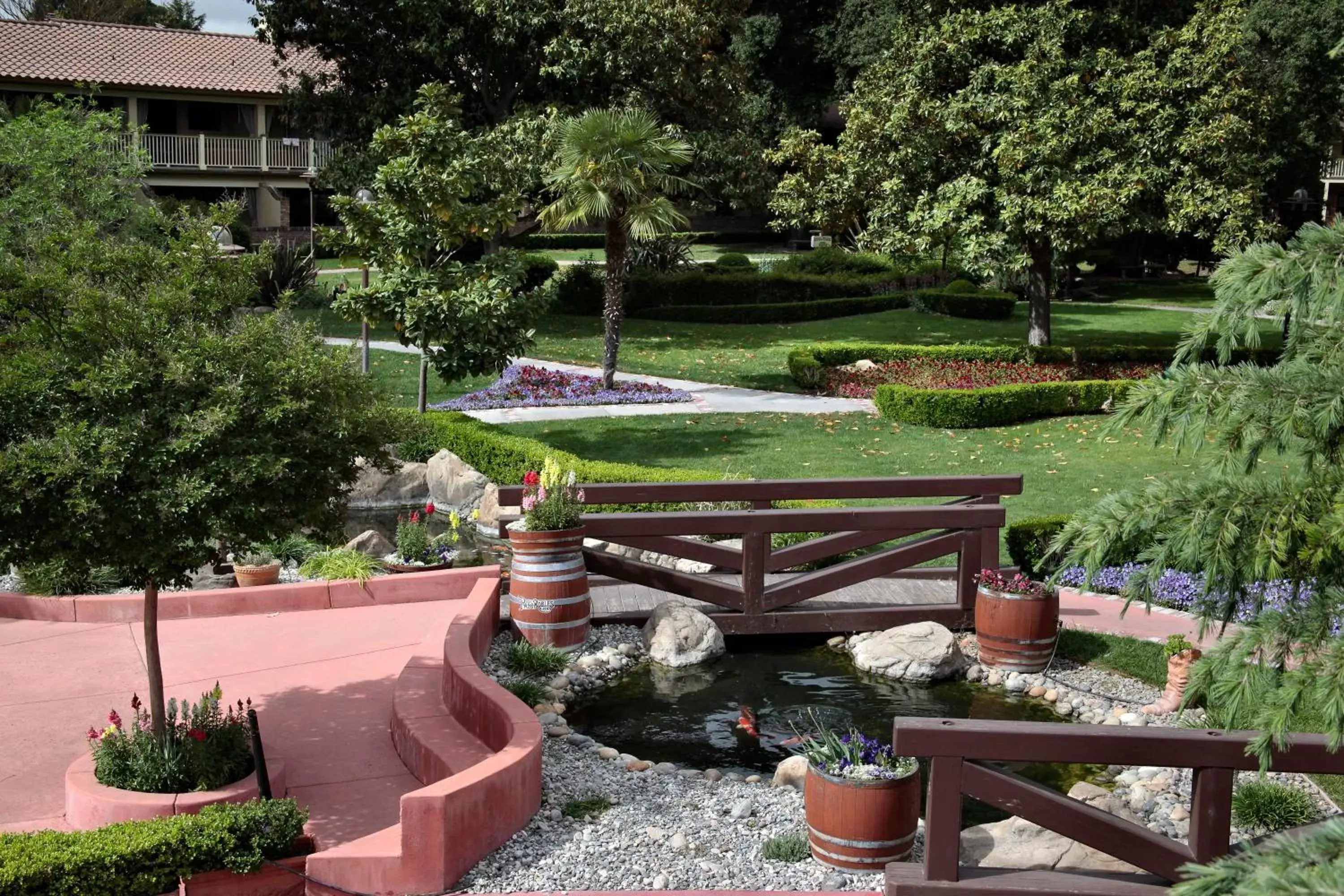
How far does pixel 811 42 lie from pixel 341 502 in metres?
42.2

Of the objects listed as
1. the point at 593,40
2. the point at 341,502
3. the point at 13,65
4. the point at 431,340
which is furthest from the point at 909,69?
the point at 13,65

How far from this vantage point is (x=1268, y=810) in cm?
693

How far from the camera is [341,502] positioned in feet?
23.4

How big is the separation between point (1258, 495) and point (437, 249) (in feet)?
44.1

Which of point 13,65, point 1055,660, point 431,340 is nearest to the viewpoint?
point 1055,660

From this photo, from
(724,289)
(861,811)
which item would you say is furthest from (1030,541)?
(724,289)

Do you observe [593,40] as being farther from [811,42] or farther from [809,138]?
[811,42]

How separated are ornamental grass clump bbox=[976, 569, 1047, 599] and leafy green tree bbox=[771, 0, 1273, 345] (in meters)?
12.2

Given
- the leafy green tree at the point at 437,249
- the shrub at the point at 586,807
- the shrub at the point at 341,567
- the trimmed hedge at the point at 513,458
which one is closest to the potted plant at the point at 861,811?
the shrub at the point at 586,807

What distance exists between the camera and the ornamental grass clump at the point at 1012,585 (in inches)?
381

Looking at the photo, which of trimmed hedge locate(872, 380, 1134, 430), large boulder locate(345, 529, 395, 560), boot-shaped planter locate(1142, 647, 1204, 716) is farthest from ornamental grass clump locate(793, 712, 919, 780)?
trimmed hedge locate(872, 380, 1134, 430)

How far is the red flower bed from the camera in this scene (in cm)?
2120

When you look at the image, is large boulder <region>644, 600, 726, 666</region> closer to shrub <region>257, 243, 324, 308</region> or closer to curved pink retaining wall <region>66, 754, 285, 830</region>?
curved pink retaining wall <region>66, 754, 285, 830</region>

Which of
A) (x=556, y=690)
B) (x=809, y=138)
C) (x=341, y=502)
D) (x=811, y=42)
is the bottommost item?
(x=556, y=690)
